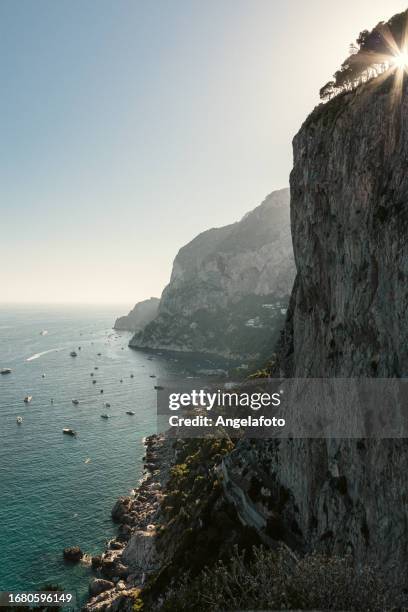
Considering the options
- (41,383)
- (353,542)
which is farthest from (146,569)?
(41,383)

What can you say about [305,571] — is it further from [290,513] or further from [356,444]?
[290,513]

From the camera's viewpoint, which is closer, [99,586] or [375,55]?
[375,55]

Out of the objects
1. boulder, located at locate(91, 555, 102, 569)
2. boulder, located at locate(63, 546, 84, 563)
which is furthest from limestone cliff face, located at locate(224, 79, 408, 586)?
boulder, located at locate(63, 546, 84, 563)

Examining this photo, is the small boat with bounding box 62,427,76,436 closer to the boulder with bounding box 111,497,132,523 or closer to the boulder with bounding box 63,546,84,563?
the boulder with bounding box 111,497,132,523

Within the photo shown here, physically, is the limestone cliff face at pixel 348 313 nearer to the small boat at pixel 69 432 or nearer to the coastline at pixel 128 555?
the coastline at pixel 128 555

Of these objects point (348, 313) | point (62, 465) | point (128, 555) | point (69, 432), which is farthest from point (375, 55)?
point (69, 432)

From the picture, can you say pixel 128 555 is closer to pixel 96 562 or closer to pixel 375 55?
pixel 96 562

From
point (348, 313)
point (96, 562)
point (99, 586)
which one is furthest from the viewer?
point (96, 562)
